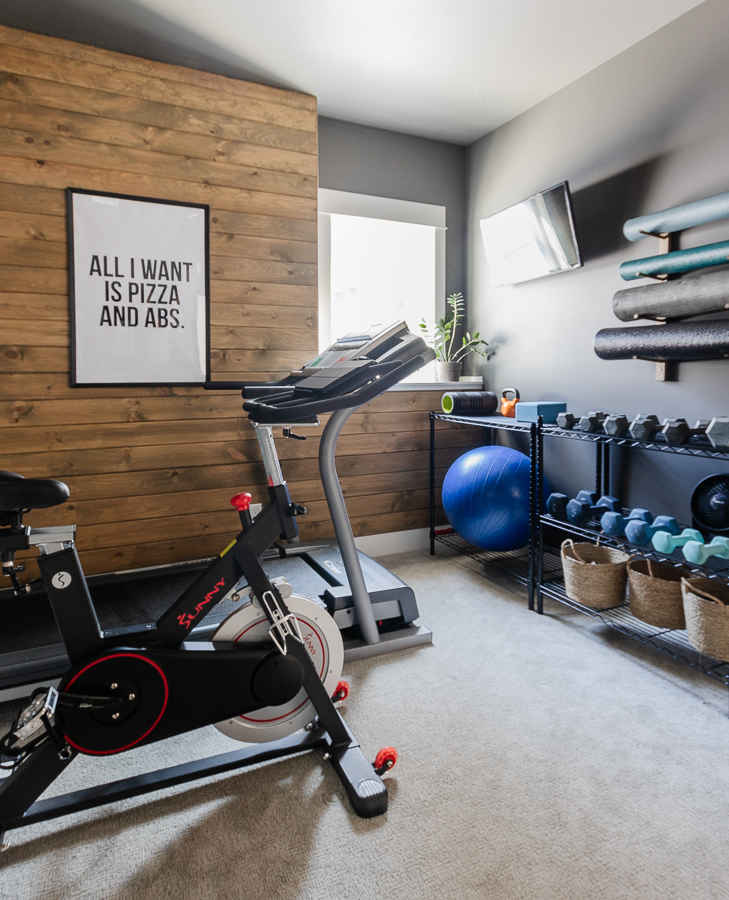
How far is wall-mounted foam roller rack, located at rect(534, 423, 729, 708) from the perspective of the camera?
1.95m

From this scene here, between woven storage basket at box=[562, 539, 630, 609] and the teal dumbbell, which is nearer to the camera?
the teal dumbbell

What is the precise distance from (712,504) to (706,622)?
1.87ft

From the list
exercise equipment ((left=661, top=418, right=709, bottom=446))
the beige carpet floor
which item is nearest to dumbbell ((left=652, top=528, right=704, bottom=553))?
exercise equipment ((left=661, top=418, right=709, bottom=446))

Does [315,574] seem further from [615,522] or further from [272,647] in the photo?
[615,522]

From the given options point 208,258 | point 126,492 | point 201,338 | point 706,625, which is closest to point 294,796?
point 706,625

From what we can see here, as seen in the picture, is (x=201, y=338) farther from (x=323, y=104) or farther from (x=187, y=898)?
(x=187, y=898)

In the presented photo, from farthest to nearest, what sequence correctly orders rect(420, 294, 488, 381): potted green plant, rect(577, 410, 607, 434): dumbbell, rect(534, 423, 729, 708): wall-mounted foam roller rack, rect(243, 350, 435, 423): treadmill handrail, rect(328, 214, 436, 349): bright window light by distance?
rect(420, 294, 488, 381): potted green plant, rect(328, 214, 436, 349): bright window light, rect(577, 410, 607, 434): dumbbell, rect(534, 423, 729, 708): wall-mounted foam roller rack, rect(243, 350, 435, 423): treadmill handrail

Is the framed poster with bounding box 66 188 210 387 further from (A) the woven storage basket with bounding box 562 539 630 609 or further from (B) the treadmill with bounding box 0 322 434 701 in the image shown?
(A) the woven storage basket with bounding box 562 539 630 609

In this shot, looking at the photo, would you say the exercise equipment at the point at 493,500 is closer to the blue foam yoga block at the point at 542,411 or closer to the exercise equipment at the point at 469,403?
the blue foam yoga block at the point at 542,411

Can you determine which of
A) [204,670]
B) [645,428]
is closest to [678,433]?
[645,428]

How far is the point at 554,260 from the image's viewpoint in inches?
118

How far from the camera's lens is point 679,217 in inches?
91.3

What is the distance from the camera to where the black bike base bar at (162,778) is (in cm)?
137

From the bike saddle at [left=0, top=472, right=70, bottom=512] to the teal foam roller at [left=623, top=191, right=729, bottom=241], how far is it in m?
2.44
